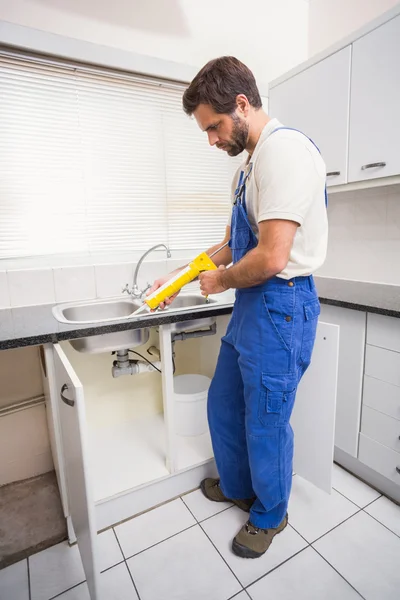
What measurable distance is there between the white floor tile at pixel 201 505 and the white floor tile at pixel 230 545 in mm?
27

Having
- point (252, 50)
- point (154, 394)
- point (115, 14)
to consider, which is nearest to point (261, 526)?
point (154, 394)

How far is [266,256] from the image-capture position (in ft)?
2.96

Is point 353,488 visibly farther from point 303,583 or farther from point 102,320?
point 102,320

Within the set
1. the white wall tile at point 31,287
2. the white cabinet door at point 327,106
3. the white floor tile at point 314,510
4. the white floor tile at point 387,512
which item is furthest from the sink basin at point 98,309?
the white floor tile at point 387,512

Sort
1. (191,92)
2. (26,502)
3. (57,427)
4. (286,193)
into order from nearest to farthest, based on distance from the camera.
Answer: (286,193), (191,92), (57,427), (26,502)

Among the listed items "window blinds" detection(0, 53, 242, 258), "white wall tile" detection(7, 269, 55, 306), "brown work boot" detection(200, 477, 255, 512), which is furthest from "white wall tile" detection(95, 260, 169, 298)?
"brown work boot" detection(200, 477, 255, 512)

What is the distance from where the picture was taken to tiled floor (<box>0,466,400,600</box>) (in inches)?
42.2

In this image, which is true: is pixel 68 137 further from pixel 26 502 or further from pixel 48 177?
pixel 26 502

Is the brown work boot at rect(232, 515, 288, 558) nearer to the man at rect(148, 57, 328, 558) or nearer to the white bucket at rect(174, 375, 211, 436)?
the man at rect(148, 57, 328, 558)

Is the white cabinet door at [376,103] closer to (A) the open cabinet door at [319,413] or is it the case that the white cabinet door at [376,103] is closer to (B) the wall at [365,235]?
(B) the wall at [365,235]

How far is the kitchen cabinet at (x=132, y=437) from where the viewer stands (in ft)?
2.99

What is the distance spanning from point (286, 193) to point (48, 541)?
4.80ft

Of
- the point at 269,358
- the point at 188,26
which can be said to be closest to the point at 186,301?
the point at 269,358

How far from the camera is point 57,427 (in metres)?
1.18
